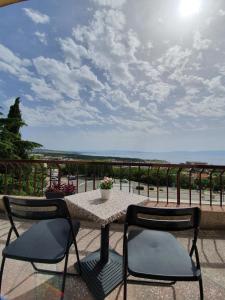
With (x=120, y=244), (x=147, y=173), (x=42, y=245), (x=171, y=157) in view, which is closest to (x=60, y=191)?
(x=120, y=244)

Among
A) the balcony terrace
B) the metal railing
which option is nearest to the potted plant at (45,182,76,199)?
the metal railing

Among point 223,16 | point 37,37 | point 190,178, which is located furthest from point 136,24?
point 190,178

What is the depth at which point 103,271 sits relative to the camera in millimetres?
1939

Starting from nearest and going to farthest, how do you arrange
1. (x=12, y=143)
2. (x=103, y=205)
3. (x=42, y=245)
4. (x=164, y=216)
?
(x=164, y=216)
(x=42, y=245)
(x=103, y=205)
(x=12, y=143)

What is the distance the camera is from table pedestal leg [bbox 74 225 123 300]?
1787mm

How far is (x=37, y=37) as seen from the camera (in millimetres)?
6387

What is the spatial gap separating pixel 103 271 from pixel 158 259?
720 millimetres

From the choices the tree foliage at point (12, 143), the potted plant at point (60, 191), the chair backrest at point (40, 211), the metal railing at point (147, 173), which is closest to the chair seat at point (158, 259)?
the chair backrest at point (40, 211)

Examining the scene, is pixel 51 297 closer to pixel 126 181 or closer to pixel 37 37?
pixel 126 181

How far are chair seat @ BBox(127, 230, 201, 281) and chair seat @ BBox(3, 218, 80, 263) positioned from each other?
50cm

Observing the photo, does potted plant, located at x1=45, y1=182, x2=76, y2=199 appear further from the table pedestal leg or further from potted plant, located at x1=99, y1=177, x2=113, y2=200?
the table pedestal leg

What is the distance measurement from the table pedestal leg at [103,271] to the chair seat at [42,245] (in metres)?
0.43

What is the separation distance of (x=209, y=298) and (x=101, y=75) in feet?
29.2

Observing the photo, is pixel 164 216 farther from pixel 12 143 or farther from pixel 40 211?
pixel 12 143
